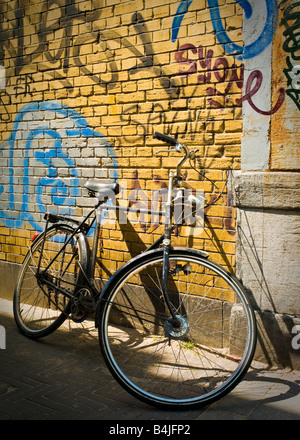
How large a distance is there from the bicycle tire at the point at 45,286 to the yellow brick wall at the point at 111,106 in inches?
16.8

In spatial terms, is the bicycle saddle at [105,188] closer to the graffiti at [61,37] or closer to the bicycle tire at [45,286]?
the bicycle tire at [45,286]

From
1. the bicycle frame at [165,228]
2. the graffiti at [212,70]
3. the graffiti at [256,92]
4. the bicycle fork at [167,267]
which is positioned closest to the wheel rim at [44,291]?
the bicycle frame at [165,228]

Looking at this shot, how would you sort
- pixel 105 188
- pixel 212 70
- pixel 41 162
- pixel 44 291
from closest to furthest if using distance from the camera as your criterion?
1. pixel 212 70
2. pixel 105 188
3. pixel 44 291
4. pixel 41 162

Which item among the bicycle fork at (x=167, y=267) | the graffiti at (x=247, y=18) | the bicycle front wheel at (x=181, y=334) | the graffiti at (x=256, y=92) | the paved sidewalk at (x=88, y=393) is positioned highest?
the graffiti at (x=247, y=18)

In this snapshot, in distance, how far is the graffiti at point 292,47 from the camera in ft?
9.75

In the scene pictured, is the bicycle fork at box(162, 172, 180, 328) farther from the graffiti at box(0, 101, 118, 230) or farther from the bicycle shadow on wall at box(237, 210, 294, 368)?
the graffiti at box(0, 101, 118, 230)

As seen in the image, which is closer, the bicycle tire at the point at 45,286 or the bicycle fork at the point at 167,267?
the bicycle fork at the point at 167,267

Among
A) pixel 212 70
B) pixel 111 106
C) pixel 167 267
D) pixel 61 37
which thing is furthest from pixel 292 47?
pixel 61 37

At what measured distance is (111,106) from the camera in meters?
4.00

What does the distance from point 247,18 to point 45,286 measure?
123 inches

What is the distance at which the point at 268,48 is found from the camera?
3098 mm

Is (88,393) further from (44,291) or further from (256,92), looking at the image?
(256,92)

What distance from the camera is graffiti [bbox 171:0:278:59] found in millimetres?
3062
